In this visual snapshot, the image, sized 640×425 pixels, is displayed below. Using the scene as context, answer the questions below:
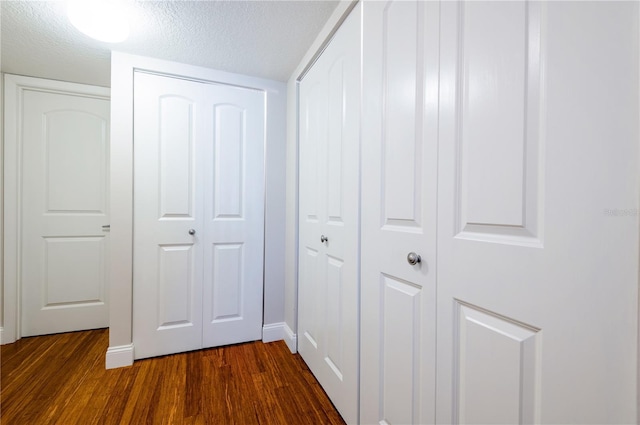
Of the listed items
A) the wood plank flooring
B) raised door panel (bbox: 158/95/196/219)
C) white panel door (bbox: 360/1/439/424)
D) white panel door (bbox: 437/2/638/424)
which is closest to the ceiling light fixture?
raised door panel (bbox: 158/95/196/219)

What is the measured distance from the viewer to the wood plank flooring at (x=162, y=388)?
139cm

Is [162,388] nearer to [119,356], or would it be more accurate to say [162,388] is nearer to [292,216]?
[119,356]

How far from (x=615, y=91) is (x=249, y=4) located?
1.51 metres

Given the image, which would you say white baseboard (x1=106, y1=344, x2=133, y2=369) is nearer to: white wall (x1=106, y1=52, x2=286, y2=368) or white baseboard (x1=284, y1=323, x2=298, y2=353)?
white wall (x1=106, y1=52, x2=286, y2=368)

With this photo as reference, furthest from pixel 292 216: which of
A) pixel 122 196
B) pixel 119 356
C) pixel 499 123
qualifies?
pixel 499 123

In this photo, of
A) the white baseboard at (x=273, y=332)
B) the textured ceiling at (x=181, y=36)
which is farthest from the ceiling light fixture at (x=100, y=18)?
the white baseboard at (x=273, y=332)

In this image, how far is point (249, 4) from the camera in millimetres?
1390

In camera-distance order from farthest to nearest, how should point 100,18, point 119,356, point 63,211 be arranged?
point 63,211
point 119,356
point 100,18

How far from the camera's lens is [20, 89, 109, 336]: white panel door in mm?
2238

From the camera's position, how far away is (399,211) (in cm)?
100

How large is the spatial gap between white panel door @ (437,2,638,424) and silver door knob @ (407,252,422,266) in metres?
0.08

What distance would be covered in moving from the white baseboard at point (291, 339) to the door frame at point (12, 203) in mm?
2136

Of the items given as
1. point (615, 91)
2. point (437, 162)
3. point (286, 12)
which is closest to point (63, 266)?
point (286, 12)

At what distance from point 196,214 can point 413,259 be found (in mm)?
1659
